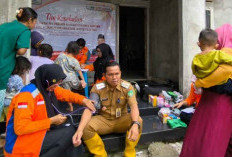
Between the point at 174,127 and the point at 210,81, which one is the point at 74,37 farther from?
the point at 210,81

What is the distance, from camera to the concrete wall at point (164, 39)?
582 centimetres

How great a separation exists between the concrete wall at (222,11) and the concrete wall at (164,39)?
1.52 metres

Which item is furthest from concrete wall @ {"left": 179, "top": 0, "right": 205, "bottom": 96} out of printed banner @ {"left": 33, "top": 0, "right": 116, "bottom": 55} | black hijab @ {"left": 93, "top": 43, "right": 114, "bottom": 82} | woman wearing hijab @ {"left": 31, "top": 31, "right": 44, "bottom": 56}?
woman wearing hijab @ {"left": 31, "top": 31, "right": 44, "bottom": 56}

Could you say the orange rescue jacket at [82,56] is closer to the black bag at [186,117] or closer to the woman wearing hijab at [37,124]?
→ the black bag at [186,117]

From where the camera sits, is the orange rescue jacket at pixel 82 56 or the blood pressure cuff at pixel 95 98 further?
the orange rescue jacket at pixel 82 56

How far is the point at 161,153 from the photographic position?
3051 mm

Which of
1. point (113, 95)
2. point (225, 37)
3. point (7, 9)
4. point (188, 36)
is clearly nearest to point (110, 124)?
point (113, 95)

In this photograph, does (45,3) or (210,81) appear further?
(45,3)

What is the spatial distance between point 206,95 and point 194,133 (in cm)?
42

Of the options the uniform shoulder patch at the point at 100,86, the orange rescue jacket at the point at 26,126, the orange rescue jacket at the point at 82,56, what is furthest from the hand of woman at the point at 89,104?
the orange rescue jacket at the point at 82,56

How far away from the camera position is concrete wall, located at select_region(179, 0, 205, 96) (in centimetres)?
491

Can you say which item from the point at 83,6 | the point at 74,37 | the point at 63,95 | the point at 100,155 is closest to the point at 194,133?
the point at 100,155

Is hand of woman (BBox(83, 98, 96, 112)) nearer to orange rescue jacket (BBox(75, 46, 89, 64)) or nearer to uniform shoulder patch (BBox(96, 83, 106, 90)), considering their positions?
uniform shoulder patch (BBox(96, 83, 106, 90))

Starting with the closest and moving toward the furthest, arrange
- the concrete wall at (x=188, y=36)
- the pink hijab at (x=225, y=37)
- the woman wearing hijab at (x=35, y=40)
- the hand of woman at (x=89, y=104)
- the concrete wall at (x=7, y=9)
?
the pink hijab at (x=225, y=37)
the hand of woman at (x=89, y=104)
the concrete wall at (x=7, y=9)
the woman wearing hijab at (x=35, y=40)
the concrete wall at (x=188, y=36)
